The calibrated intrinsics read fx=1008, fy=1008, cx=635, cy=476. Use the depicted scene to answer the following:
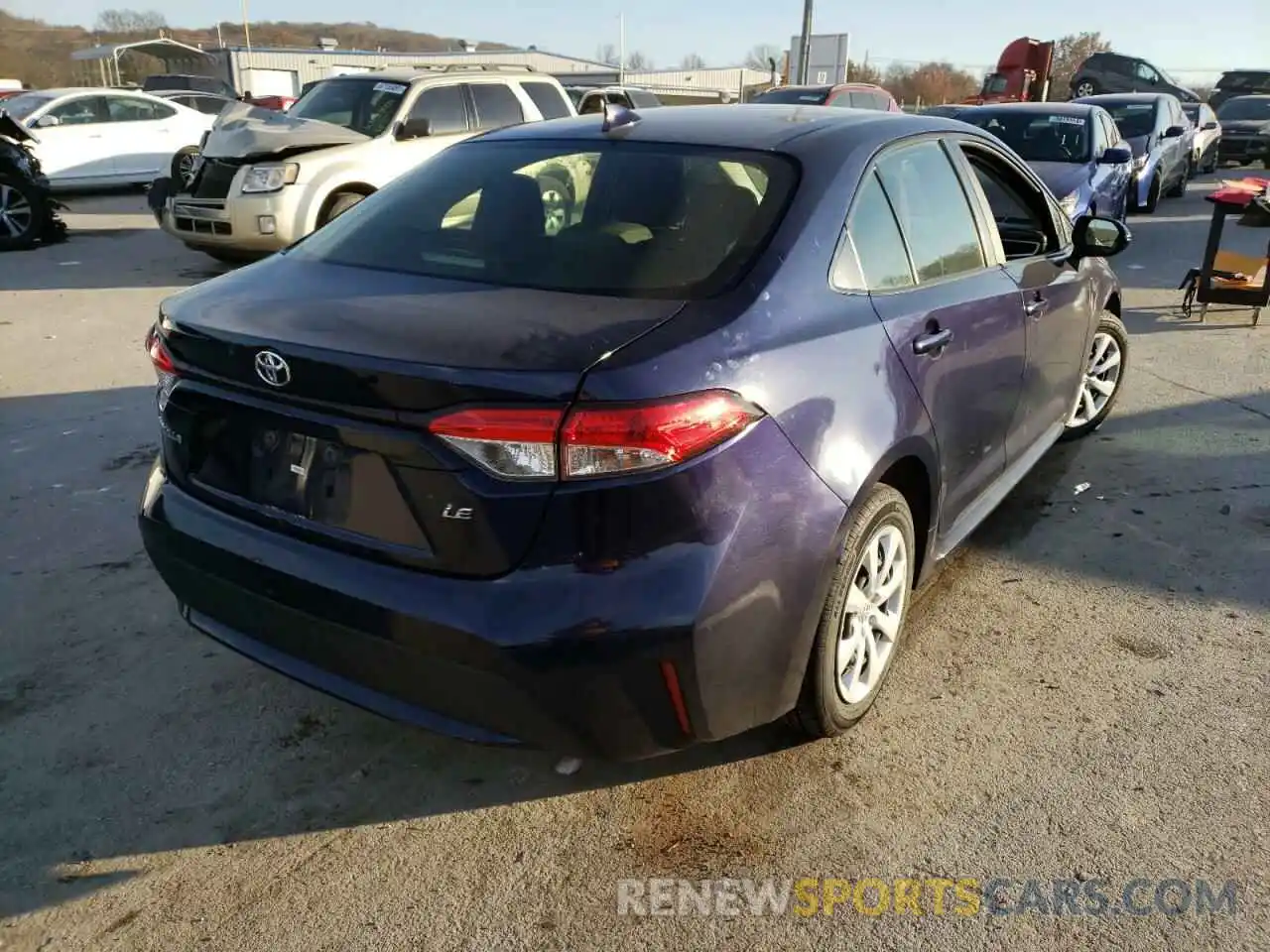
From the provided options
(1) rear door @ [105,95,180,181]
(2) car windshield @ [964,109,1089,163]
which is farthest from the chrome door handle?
(1) rear door @ [105,95,180,181]

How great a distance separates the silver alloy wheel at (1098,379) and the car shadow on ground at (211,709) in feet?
1.68

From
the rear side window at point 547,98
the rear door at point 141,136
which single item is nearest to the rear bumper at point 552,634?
the rear side window at point 547,98

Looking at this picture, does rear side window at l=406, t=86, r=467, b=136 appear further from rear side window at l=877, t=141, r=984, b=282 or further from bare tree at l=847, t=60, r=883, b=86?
bare tree at l=847, t=60, r=883, b=86

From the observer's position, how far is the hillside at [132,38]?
251 ft

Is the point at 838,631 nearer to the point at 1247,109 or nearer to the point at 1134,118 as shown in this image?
the point at 1134,118

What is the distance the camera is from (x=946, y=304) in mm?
3049

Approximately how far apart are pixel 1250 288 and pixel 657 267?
705 cm

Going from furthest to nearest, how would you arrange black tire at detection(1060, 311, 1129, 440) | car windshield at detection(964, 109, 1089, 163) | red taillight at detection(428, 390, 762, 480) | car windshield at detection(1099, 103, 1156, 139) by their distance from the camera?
1. car windshield at detection(1099, 103, 1156, 139)
2. car windshield at detection(964, 109, 1089, 163)
3. black tire at detection(1060, 311, 1129, 440)
4. red taillight at detection(428, 390, 762, 480)

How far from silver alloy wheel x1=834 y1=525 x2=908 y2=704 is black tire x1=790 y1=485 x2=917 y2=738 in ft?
0.09

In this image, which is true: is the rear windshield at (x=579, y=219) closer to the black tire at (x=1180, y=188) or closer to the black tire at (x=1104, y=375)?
the black tire at (x=1104, y=375)

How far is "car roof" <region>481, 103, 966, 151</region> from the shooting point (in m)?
2.97

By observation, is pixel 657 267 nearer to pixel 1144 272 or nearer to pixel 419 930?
pixel 419 930

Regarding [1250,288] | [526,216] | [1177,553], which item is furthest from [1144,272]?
[526,216]

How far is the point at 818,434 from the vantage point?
2.37 m
